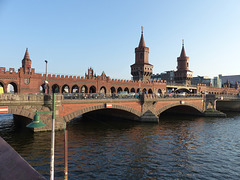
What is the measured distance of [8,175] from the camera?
7.25m

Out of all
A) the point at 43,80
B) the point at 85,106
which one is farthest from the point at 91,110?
the point at 43,80

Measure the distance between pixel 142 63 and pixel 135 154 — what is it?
55820 millimetres

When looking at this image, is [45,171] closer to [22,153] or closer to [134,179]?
[22,153]

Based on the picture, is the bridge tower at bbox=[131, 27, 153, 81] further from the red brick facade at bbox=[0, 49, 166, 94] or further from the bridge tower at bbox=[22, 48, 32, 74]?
the bridge tower at bbox=[22, 48, 32, 74]

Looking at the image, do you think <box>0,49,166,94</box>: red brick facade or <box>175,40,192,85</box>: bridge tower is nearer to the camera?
<box>0,49,166,94</box>: red brick facade

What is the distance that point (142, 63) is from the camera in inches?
2840

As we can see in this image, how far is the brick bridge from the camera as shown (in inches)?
948

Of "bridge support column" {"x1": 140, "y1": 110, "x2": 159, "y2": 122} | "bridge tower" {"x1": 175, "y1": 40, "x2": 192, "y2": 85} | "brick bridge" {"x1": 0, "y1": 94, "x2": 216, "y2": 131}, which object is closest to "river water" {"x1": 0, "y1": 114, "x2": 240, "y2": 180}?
"brick bridge" {"x1": 0, "y1": 94, "x2": 216, "y2": 131}

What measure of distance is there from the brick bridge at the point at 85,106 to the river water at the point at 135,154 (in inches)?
120

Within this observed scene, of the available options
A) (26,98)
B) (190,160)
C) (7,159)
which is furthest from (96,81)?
(7,159)

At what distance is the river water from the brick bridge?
306 cm

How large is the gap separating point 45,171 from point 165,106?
33557mm

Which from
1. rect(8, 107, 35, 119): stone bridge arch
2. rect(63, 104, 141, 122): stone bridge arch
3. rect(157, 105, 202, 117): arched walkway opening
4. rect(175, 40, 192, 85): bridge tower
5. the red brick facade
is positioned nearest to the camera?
rect(8, 107, 35, 119): stone bridge arch

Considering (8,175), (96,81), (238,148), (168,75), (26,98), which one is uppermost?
(168,75)
